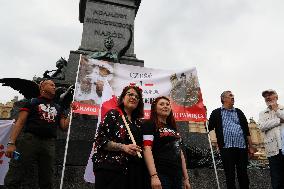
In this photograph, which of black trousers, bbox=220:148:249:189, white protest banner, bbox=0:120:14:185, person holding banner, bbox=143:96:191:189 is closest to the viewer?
person holding banner, bbox=143:96:191:189

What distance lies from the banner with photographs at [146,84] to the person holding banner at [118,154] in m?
2.74

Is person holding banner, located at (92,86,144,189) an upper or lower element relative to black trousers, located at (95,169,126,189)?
upper

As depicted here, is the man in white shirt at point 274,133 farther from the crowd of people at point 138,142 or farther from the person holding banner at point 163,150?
the person holding banner at point 163,150

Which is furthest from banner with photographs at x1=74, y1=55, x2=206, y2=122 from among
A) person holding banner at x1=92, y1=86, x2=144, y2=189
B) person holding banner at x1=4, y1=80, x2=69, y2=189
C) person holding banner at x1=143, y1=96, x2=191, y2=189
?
person holding banner at x1=92, y1=86, x2=144, y2=189

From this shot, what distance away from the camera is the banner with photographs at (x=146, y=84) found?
18.6ft

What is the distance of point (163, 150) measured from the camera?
307 cm

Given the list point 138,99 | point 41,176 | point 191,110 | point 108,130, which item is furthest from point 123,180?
point 191,110

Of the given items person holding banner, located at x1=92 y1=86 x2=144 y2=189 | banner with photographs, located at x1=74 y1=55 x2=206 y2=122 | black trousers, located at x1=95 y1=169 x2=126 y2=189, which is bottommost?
black trousers, located at x1=95 y1=169 x2=126 y2=189

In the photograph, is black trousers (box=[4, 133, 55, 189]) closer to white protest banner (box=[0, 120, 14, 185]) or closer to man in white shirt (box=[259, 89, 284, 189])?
white protest banner (box=[0, 120, 14, 185])

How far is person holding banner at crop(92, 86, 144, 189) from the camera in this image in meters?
2.55

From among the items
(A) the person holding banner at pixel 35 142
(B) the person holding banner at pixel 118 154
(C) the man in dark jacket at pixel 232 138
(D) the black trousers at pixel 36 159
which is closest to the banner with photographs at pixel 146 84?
(C) the man in dark jacket at pixel 232 138

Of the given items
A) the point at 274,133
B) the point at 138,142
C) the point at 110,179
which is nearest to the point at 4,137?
the point at 138,142

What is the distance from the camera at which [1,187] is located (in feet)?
15.1

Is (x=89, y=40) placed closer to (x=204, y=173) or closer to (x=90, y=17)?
(x=90, y=17)
